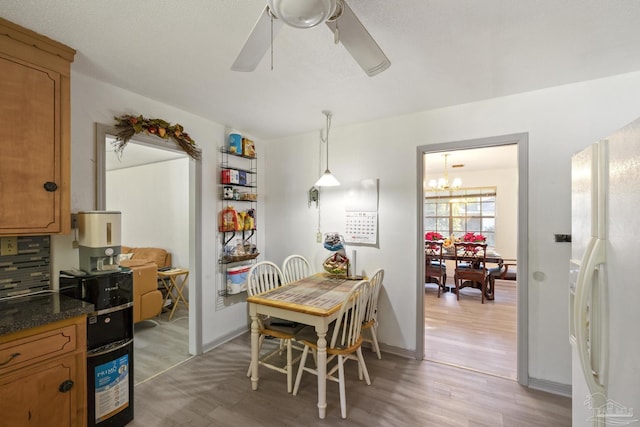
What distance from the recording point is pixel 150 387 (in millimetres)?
2281

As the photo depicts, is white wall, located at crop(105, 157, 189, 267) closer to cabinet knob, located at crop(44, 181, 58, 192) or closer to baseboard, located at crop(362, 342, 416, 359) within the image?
cabinet knob, located at crop(44, 181, 58, 192)

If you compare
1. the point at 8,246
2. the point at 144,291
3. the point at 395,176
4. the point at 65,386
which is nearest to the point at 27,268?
the point at 8,246

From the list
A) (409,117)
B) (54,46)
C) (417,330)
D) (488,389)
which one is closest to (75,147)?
(54,46)

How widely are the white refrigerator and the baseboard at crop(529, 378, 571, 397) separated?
1272 millimetres

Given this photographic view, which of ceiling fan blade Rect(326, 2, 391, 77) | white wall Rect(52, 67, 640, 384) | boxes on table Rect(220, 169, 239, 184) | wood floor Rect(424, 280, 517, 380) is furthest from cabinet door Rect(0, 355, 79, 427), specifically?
wood floor Rect(424, 280, 517, 380)

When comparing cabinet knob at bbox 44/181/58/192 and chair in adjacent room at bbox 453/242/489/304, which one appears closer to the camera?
cabinet knob at bbox 44/181/58/192

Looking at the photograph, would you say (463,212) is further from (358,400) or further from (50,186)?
(50,186)

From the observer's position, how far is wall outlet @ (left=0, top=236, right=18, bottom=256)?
1.68 m

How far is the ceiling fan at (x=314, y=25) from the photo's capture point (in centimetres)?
91

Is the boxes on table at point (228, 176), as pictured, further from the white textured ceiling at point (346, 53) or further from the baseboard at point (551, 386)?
the baseboard at point (551, 386)

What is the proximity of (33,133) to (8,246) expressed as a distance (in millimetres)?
703

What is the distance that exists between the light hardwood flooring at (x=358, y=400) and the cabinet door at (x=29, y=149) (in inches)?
57.5

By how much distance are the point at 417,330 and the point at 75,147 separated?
10.3ft

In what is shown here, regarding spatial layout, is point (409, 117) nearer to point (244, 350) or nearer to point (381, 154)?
point (381, 154)
